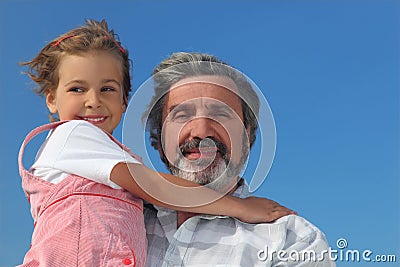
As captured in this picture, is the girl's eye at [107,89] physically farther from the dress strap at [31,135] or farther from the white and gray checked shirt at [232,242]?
the white and gray checked shirt at [232,242]

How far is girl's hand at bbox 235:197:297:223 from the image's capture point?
2201mm

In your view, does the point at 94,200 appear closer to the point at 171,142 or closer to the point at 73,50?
the point at 171,142

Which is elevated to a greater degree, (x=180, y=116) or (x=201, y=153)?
(x=180, y=116)

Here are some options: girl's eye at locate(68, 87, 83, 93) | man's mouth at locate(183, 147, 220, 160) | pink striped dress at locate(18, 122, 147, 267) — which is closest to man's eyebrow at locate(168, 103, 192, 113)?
man's mouth at locate(183, 147, 220, 160)

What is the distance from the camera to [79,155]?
77.1 inches

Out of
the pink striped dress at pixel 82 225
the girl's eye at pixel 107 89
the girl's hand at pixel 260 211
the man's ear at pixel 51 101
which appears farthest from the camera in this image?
the man's ear at pixel 51 101

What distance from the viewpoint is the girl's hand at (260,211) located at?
220 cm

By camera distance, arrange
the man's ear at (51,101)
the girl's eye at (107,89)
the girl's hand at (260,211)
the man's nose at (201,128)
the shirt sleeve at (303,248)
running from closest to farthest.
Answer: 1. the shirt sleeve at (303,248)
2. the girl's hand at (260,211)
3. the man's nose at (201,128)
4. the girl's eye at (107,89)
5. the man's ear at (51,101)

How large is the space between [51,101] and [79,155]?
0.93 metres

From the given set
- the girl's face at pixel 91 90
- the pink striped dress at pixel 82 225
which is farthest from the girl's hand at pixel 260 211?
the girl's face at pixel 91 90

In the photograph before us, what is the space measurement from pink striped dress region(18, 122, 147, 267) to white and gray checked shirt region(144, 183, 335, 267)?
243 mm

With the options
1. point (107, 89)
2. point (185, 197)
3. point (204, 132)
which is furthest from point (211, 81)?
point (185, 197)

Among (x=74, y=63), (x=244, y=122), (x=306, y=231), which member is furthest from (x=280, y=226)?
(x=74, y=63)

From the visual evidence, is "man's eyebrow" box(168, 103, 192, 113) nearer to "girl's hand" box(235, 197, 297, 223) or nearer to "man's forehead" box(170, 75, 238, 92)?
"man's forehead" box(170, 75, 238, 92)
